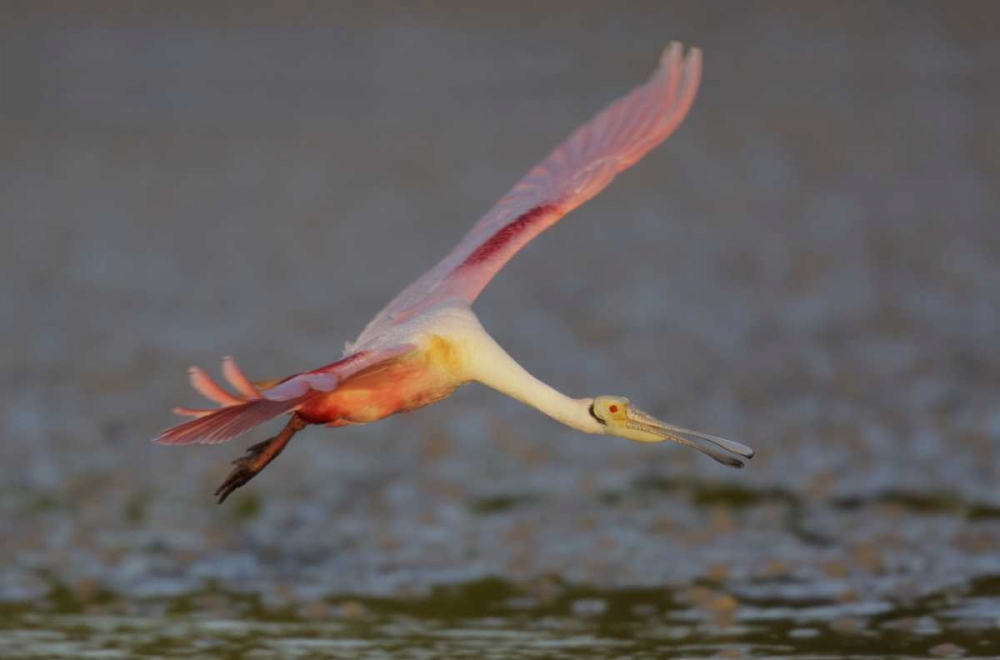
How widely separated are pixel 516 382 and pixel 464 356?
162 millimetres

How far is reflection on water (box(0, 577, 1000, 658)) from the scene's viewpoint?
22.0 feet

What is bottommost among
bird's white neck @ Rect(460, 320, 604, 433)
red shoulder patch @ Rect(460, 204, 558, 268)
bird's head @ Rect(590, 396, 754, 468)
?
bird's head @ Rect(590, 396, 754, 468)

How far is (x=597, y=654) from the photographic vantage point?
6660 mm

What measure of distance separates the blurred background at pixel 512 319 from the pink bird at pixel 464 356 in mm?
952

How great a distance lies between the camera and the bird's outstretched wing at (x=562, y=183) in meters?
6.52

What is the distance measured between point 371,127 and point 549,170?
907cm

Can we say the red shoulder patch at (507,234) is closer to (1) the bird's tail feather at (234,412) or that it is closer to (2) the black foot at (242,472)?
(2) the black foot at (242,472)

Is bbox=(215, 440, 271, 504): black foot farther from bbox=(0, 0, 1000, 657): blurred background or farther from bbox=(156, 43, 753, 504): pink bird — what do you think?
bbox=(0, 0, 1000, 657): blurred background

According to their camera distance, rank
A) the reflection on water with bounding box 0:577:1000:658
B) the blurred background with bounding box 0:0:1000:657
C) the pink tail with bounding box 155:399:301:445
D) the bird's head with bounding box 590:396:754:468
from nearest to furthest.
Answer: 1. the pink tail with bounding box 155:399:301:445
2. the bird's head with bounding box 590:396:754:468
3. the reflection on water with bounding box 0:577:1000:658
4. the blurred background with bounding box 0:0:1000:657

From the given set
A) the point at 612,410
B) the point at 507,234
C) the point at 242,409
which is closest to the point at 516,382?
the point at 612,410

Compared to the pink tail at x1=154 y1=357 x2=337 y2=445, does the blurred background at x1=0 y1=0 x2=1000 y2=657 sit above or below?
above

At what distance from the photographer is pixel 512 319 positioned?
1155 cm

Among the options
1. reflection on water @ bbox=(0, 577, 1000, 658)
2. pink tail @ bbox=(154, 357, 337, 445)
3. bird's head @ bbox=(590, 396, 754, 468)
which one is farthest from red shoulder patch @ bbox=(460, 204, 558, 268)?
reflection on water @ bbox=(0, 577, 1000, 658)

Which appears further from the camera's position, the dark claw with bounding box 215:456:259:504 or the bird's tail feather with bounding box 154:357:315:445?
the dark claw with bounding box 215:456:259:504
